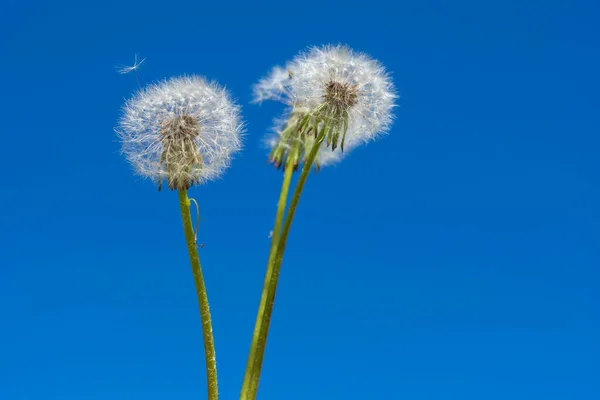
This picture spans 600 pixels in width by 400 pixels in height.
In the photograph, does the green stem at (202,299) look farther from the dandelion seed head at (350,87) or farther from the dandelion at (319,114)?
the dandelion seed head at (350,87)

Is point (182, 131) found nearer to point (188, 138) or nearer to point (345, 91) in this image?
point (188, 138)

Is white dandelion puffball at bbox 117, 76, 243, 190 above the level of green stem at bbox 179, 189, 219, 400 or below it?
above

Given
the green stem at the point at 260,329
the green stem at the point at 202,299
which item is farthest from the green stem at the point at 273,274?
the green stem at the point at 202,299

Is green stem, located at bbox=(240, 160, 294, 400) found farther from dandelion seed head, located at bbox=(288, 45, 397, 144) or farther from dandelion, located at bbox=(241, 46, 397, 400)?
dandelion seed head, located at bbox=(288, 45, 397, 144)

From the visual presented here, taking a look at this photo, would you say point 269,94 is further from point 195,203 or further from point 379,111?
point 195,203

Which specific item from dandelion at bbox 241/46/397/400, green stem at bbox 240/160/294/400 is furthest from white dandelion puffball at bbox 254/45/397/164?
green stem at bbox 240/160/294/400

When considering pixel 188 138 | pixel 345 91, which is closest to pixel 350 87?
pixel 345 91
